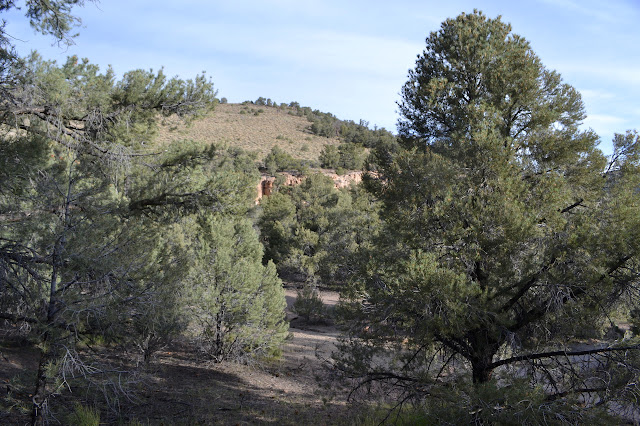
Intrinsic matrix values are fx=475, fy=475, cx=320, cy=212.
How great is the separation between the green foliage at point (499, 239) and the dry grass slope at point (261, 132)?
43.7 metres

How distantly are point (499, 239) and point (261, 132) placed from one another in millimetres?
59148

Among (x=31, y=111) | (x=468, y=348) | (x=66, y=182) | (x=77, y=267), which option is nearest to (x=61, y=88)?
(x=31, y=111)

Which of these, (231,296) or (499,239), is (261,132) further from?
(499,239)

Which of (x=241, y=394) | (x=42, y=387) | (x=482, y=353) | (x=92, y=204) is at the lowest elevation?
(x=241, y=394)

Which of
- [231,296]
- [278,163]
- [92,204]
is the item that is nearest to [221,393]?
[231,296]

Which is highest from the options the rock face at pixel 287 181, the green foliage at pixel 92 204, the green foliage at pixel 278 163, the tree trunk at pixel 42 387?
the green foliage at pixel 278 163

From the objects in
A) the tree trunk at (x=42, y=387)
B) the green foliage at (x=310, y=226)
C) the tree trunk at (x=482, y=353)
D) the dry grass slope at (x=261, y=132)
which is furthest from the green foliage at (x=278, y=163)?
the tree trunk at (x=42, y=387)

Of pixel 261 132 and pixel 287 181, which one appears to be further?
pixel 261 132

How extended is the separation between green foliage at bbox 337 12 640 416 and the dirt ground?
2.37 metres

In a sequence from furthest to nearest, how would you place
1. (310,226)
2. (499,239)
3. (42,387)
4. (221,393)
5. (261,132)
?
(261,132) < (310,226) < (221,393) < (499,239) < (42,387)

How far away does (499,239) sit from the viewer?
21.9 feet

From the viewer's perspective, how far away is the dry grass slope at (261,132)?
185 feet

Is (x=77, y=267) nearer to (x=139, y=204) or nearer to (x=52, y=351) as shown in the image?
(x=52, y=351)

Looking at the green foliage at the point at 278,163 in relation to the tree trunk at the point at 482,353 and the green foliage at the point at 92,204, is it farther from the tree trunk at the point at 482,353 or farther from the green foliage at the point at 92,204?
the tree trunk at the point at 482,353
